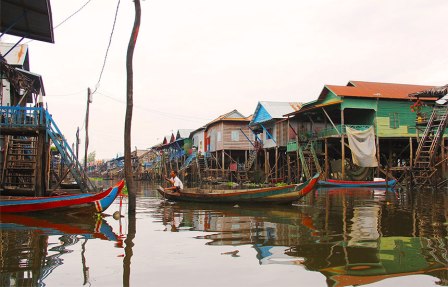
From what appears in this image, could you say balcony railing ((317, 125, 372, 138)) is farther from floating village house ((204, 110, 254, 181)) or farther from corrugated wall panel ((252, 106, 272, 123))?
floating village house ((204, 110, 254, 181))

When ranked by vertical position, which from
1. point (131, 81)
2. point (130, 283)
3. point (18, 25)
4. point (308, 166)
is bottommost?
point (130, 283)

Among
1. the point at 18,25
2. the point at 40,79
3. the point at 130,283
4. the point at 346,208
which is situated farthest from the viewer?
the point at 40,79

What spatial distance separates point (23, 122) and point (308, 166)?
1900 cm

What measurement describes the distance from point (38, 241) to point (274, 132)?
24.7m

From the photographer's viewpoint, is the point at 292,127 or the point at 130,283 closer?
the point at 130,283

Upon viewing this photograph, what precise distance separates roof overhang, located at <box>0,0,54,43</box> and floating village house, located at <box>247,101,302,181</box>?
1833 centimetres

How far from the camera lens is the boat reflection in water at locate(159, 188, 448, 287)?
5.22m

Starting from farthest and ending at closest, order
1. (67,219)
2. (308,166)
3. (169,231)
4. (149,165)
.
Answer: (149,165) < (308,166) < (67,219) < (169,231)

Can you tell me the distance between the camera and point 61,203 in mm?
10938

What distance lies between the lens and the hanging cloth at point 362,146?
78.5ft

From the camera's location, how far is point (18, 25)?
11750 millimetres

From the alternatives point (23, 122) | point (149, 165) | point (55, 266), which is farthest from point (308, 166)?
point (149, 165)

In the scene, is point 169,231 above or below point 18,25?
below

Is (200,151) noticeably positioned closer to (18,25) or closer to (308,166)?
(308,166)
